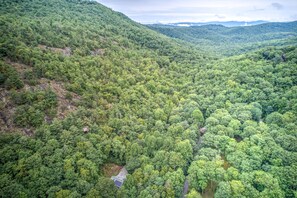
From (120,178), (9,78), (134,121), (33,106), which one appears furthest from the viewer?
(134,121)

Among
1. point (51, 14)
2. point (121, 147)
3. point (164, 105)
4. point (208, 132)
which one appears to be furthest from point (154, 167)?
point (51, 14)

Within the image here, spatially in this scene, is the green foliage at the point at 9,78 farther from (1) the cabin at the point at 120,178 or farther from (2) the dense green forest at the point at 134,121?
(1) the cabin at the point at 120,178

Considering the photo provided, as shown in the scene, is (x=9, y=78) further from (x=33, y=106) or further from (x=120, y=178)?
(x=120, y=178)

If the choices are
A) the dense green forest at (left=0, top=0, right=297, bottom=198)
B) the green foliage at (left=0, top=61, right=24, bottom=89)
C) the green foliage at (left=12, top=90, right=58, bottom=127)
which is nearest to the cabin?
the dense green forest at (left=0, top=0, right=297, bottom=198)

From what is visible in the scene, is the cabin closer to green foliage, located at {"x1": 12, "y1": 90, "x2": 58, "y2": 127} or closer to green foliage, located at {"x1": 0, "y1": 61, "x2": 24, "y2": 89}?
green foliage, located at {"x1": 12, "y1": 90, "x2": 58, "y2": 127}

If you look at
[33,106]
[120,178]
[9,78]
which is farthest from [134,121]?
[9,78]
